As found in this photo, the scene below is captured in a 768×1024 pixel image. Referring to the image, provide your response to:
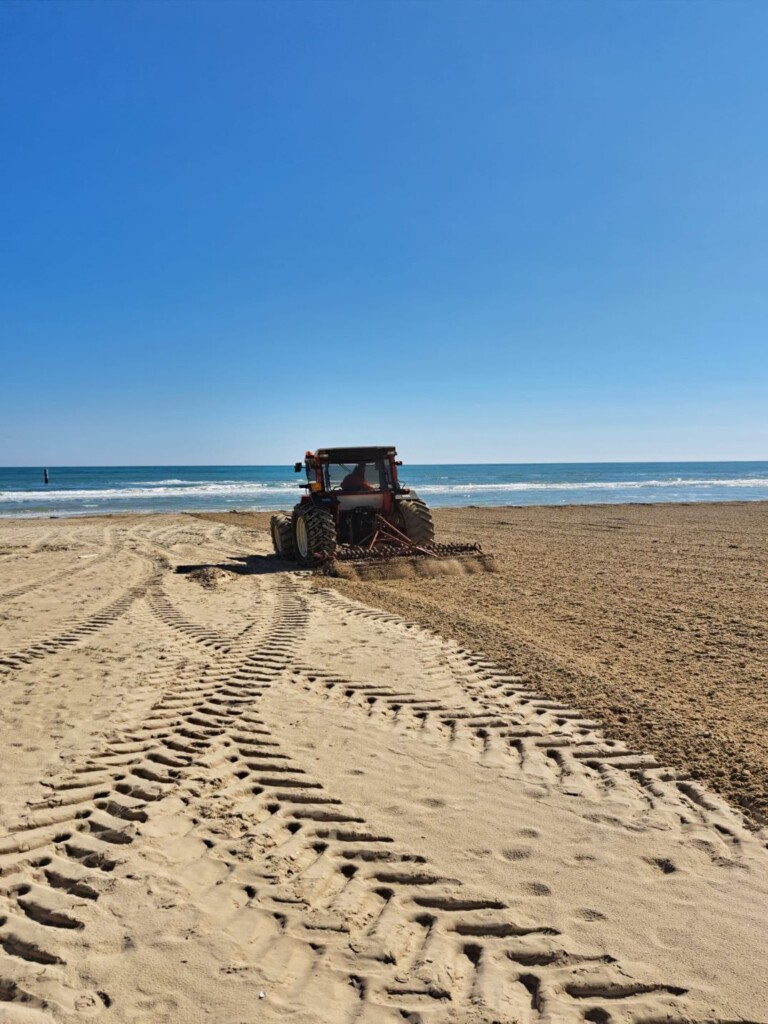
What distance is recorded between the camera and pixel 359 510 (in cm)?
1208

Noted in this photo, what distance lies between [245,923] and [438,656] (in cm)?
366

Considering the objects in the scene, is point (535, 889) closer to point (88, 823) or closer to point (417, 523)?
point (88, 823)

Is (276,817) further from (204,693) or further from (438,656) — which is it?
(438,656)

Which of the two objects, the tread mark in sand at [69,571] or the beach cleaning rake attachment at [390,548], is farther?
the beach cleaning rake attachment at [390,548]

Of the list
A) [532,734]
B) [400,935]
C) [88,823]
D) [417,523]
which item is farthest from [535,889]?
[417,523]

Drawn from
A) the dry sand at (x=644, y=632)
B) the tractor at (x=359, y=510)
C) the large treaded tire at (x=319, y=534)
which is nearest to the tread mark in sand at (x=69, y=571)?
the tractor at (x=359, y=510)

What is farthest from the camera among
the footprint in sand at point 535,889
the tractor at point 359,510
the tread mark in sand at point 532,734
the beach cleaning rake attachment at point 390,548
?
the tractor at point 359,510

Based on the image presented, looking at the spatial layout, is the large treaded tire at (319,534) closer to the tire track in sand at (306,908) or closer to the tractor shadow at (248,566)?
the tractor shadow at (248,566)

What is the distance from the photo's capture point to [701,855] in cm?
294

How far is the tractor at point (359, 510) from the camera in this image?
11.2 m

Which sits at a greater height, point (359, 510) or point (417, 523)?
point (359, 510)

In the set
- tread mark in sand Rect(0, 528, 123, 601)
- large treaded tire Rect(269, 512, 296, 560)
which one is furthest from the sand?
large treaded tire Rect(269, 512, 296, 560)

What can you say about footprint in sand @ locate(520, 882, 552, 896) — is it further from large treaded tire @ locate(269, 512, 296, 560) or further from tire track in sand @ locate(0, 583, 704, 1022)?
large treaded tire @ locate(269, 512, 296, 560)

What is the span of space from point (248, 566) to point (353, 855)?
979 centimetres
